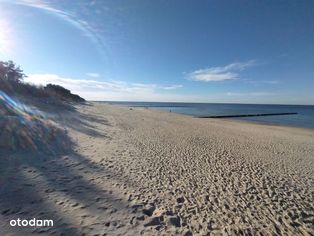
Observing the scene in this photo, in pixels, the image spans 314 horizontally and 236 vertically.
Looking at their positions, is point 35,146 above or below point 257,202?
above

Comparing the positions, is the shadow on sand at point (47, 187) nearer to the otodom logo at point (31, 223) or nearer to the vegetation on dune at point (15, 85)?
the otodom logo at point (31, 223)

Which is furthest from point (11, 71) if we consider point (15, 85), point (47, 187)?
point (47, 187)

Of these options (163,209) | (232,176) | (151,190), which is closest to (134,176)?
(151,190)

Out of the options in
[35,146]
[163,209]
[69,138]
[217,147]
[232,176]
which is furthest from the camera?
[217,147]

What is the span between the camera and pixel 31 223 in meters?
3.63

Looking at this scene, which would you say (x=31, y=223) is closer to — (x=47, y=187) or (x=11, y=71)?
(x=47, y=187)

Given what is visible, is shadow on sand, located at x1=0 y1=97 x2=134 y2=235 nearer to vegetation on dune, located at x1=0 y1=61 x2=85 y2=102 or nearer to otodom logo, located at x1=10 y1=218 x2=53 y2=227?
otodom logo, located at x1=10 y1=218 x2=53 y2=227

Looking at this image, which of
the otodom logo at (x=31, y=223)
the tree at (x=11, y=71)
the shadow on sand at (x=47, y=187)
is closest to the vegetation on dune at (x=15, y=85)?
the tree at (x=11, y=71)

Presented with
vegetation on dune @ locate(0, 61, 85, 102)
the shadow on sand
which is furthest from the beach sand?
vegetation on dune @ locate(0, 61, 85, 102)

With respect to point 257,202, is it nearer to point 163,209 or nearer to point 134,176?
point 163,209

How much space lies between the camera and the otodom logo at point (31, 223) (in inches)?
140

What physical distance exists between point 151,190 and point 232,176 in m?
3.74

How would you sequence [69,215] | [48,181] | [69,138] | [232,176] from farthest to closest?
[69,138], [232,176], [48,181], [69,215]

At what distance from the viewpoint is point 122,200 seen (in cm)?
485
